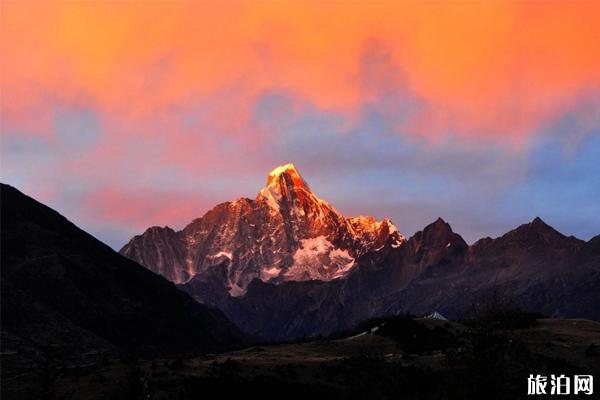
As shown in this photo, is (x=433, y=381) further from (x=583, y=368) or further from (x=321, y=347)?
(x=321, y=347)

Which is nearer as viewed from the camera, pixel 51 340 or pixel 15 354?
pixel 15 354

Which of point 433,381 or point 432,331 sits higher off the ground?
point 432,331

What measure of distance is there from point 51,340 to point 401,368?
280 feet

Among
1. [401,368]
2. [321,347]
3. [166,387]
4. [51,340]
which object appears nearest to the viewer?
[166,387]

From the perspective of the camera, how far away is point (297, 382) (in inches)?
3991

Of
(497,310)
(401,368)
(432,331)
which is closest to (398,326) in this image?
(432,331)

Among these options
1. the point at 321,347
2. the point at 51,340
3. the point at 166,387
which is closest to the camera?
the point at 166,387

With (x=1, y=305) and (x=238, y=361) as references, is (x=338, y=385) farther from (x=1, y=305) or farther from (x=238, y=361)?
(x=1, y=305)

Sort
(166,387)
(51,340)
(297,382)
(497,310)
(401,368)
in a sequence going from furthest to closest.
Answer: (51,340) → (401,368) → (297,382) → (166,387) → (497,310)

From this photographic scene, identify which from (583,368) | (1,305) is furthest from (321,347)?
(1,305)

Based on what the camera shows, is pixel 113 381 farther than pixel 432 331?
No

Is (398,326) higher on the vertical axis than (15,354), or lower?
higher

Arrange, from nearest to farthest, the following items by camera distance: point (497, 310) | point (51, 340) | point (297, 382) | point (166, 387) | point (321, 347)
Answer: point (497, 310)
point (166, 387)
point (297, 382)
point (321, 347)
point (51, 340)

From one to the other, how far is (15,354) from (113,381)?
182 ft
